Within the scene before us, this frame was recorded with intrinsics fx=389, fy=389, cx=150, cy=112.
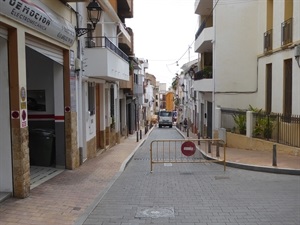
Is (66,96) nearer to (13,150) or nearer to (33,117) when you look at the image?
(33,117)

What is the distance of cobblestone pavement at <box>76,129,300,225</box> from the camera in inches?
275

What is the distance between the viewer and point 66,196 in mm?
8539

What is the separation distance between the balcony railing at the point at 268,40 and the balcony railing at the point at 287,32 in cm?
180

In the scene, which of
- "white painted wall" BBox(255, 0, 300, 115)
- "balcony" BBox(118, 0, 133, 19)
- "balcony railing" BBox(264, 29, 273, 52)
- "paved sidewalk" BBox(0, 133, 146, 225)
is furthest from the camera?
"balcony" BBox(118, 0, 133, 19)

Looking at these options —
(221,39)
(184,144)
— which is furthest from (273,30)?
(184,144)

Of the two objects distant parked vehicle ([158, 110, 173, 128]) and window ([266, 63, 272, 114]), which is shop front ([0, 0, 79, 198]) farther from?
distant parked vehicle ([158, 110, 173, 128])

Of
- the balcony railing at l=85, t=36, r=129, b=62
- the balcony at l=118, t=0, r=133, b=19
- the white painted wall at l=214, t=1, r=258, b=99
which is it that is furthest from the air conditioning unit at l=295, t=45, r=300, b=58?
the balcony at l=118, t=0, r=133, b=19

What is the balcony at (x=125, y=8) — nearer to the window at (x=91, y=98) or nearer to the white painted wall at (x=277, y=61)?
the white painted wall at (x=277, y=61)

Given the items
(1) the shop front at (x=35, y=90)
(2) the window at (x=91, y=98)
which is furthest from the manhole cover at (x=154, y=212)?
(2) the window at (x=91, y=98)

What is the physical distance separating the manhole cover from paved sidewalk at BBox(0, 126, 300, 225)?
1.09 metres

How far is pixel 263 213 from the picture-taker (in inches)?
287

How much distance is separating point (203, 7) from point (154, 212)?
867 inches

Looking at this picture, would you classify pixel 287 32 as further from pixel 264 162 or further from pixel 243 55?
pixel 264 162

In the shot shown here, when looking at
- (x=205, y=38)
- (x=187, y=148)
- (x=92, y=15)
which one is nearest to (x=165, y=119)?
(x=205, y=38)
